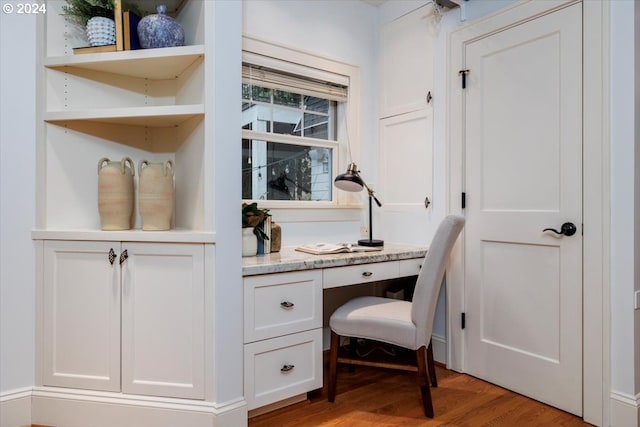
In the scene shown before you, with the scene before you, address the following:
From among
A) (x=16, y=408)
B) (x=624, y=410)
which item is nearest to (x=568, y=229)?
(x=624, y=410)

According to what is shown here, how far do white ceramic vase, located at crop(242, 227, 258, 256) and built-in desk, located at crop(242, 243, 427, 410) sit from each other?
48 millimetres

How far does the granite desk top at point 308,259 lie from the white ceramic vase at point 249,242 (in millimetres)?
38

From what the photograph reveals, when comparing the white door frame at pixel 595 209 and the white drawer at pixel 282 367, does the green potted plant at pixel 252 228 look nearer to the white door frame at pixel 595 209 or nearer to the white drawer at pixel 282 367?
the white drawer at pixel 282 367

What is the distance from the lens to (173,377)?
73.5 inches

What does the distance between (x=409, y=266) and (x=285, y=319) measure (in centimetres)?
95

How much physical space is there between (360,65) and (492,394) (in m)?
2.46

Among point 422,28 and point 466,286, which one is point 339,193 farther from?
point 422,28

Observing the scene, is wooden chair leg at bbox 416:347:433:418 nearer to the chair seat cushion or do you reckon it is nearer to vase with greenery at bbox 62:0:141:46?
the chair seat cushion

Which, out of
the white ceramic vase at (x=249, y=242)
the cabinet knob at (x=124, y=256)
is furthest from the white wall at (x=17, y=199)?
the white ceramic vase at (x=249, y=242)

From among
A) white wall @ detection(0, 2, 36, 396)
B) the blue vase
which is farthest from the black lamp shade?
white wall @ detection(0, 2, 36, 396)

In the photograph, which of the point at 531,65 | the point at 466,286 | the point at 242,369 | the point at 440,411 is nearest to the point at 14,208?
the point at 242,369

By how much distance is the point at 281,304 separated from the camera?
202cm

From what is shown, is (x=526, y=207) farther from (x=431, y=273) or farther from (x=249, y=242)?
(x=249, y=242)

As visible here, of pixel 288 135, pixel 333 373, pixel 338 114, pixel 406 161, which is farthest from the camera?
pixel 338 114
